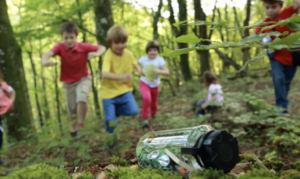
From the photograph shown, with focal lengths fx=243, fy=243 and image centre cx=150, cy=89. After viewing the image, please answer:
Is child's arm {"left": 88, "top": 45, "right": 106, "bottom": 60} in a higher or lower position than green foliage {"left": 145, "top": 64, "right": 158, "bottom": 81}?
higher

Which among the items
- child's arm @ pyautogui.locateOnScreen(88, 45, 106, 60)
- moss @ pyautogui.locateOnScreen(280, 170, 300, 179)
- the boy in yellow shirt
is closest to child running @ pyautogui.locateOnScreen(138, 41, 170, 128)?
the boy in yellow shirt

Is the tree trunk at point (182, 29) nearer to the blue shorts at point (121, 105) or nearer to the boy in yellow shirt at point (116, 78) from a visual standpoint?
the boy in yellow shirt at point (116, 78)

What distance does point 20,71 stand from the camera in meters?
5.71

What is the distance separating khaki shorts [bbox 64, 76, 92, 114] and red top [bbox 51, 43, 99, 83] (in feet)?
0.32

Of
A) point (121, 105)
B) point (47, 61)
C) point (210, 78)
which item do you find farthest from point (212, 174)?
point (210, 78)

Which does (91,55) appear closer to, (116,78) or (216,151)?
(116,78)

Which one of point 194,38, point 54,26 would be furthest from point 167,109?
point 194,38

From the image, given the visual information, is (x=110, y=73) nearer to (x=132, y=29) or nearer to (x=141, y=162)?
(x=141, y=162)

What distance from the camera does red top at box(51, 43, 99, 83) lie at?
459 centimetres

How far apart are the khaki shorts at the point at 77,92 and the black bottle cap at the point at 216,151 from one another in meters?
3.64

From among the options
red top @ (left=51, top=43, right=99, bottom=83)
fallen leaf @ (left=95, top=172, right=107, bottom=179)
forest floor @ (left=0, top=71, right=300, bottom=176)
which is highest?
red top @ (left=51, top=43, right=99, bottom=83)

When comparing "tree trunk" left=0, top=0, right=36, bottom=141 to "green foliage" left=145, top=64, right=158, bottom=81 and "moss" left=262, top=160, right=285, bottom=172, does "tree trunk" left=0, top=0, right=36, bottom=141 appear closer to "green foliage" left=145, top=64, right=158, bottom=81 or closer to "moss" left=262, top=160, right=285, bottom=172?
"green foliage" left=145, top=64, right=158, bottom=81

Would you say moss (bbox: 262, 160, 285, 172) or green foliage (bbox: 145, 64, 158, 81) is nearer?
moss (bbox: 262, 160, 285, 172)

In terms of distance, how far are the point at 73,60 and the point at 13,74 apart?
193 centimetres
